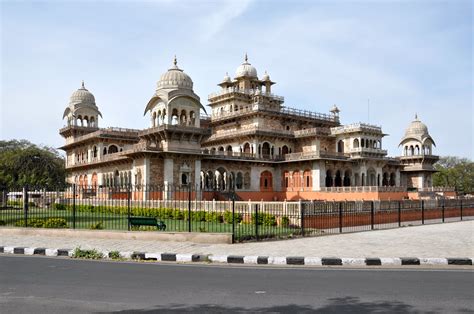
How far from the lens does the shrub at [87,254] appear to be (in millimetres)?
11711

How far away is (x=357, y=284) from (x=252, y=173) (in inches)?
1373

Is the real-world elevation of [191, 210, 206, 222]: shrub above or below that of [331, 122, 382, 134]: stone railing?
below

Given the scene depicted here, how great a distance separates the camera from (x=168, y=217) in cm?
2336

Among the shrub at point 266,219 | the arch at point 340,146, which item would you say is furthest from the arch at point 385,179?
the shrub at point 266,219

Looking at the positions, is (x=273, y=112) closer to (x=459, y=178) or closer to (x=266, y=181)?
(x=266, y=181)

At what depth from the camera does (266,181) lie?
44.6 meters

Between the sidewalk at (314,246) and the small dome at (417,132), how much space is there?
39065 mm

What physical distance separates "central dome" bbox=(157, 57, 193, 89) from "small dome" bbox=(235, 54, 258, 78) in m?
17.6

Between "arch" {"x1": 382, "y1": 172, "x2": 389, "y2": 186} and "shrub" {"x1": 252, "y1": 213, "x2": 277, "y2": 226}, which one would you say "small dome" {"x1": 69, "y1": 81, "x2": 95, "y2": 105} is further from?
"shrub" {"x1": 252, "y1": 213, "x2": 277, "y2": 226}

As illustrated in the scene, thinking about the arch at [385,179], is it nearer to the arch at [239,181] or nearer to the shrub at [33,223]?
the arch at [239,181]

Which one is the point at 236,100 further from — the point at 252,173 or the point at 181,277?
the point at 181,277

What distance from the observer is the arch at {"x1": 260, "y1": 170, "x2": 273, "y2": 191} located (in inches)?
1732

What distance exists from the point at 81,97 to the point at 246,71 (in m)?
18.6

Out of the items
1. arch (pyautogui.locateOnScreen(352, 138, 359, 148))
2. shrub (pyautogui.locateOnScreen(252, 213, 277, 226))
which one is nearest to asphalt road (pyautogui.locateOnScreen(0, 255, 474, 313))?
shrub (pyautogui.locateOnScreen(252, 213, 277, 226))
